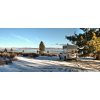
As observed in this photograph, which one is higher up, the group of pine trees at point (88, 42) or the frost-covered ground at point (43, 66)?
the group of pine trees at point (88, 42)

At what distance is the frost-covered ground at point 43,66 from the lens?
3877mm

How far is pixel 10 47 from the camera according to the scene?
394cm

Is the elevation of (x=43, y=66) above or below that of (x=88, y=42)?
below

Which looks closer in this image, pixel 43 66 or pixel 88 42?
pixel 43 66

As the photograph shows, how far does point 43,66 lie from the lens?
12.9 feet

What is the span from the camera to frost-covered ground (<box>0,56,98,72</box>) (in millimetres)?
3877

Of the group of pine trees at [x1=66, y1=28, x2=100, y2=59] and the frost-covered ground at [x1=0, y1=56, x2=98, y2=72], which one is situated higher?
the group of pine trees at [x1=66, y1=28, x2=100, y2=59]
